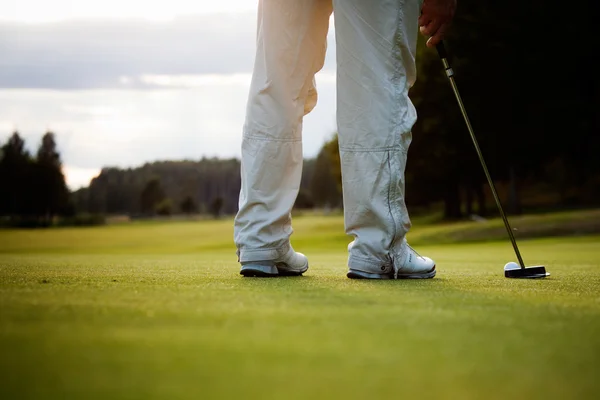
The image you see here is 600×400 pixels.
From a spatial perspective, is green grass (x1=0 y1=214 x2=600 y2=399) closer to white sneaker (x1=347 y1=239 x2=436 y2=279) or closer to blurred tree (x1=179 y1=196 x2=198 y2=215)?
white sneaker (x1=347 y1=239 x2=436 y2=279)

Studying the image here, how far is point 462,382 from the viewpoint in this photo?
1085 mm

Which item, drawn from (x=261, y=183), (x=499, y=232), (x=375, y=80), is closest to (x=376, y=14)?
(x=375, y=80)

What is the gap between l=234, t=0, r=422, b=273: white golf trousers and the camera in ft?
10.3

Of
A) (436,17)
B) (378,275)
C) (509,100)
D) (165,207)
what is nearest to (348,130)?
(378,275)

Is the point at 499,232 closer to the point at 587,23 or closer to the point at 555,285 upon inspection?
the point at 587,23

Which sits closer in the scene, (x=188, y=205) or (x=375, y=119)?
(x=375, y=119)

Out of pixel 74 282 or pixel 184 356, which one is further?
pixel 74 282

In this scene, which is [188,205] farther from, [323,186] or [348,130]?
[348,130]

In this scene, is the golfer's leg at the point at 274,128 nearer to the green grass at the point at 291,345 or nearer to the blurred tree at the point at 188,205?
the green grass at the point at 291,345

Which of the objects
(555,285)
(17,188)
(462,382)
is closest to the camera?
(462,382)

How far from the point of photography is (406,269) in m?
3.21

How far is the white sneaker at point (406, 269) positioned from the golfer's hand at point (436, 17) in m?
1.12

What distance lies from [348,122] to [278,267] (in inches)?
30.6

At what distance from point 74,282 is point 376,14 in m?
1.74
